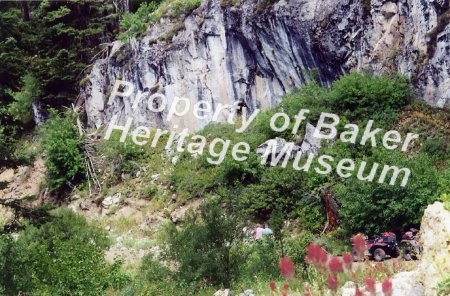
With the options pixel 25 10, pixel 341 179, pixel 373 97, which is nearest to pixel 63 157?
pixel 25 10

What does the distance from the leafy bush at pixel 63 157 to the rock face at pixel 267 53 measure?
2271 mm

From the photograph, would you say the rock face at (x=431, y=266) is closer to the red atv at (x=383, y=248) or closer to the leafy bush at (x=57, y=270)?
the red atv at (x=383, y=248)

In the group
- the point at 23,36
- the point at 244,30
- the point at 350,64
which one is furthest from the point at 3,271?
the point at 23,36

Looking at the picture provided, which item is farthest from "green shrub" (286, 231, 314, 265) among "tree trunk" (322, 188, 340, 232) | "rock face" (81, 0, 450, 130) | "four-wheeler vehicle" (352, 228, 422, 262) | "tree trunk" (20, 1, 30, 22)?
"tree trunk" (20, 1, 30, 22)

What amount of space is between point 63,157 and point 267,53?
936cm

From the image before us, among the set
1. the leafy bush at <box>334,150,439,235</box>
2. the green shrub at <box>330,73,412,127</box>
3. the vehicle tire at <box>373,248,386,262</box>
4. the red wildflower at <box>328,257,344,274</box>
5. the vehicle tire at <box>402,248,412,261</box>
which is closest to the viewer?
the red wildflower at <box>328,257,344,274</box>

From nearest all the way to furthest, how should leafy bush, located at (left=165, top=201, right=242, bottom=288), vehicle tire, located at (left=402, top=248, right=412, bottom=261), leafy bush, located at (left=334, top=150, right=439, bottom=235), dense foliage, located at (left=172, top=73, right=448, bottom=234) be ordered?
vehicle tire, located at (left=402, top=248, right=412, bottom=261) < leafy bush, located at (left=165, top=201, right=242, bottom=288) < leafy bush, located at (left=334, top=150, right=439, bottom=235) < dense foliage, located at (left=172, top=73, right=448, bottom=234)

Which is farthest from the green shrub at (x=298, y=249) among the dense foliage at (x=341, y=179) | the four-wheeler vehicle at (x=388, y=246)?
the dense foliage at (x=341, y=179)

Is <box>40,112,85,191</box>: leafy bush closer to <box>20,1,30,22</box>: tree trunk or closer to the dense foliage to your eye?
the dense foliage

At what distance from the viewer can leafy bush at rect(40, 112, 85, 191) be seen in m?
22.8

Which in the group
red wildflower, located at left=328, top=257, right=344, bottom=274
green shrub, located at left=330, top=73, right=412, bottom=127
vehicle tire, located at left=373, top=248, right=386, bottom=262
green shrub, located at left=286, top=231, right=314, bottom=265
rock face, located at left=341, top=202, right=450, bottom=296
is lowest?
vehicle tire, located at left=373, top=248, right=386, bottom=262

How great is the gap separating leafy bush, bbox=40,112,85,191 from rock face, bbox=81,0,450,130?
2271mm

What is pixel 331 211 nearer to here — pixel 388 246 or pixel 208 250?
pixel 388 246

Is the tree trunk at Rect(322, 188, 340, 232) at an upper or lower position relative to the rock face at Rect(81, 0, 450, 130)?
lower
